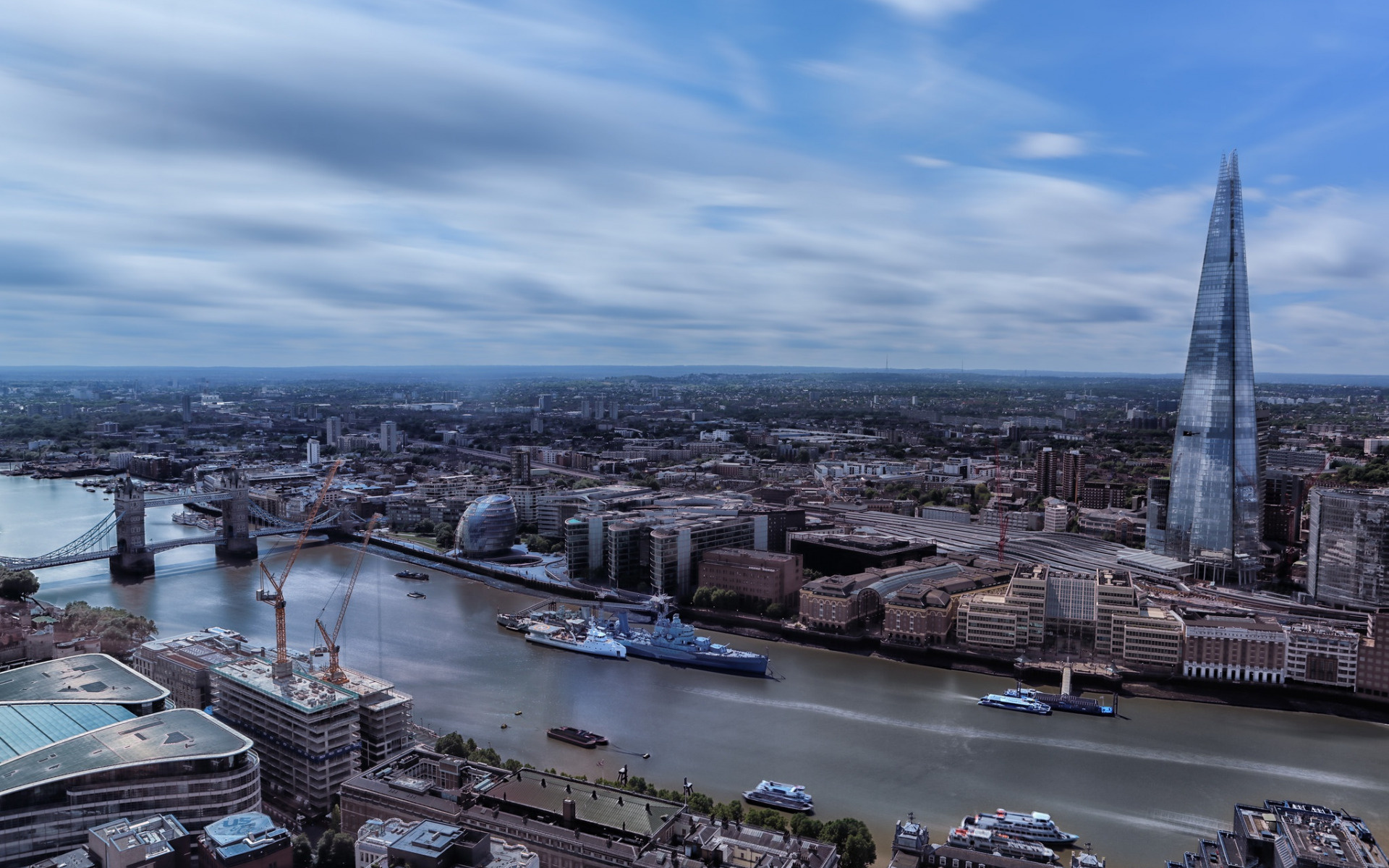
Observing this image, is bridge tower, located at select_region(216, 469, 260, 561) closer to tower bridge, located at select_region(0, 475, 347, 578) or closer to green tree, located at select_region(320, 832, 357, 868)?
tower bridge, located at select_region(0, 475, 347, 578)

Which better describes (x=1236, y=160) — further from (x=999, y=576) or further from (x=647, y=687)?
(x=647, y=687)

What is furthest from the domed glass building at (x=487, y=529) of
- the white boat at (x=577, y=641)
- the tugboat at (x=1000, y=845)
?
the tugboat at (x=1000, y=845)

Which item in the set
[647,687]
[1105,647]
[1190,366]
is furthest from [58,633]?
[1190,366]

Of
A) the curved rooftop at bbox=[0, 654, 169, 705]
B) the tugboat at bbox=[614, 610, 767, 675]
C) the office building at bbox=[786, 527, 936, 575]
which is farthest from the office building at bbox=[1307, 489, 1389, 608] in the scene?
the curved rooftop at bbox=[0, 654, 169, 705]

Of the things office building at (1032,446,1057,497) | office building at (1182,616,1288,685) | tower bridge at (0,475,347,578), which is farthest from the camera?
office building at (1032,446,1057,497)

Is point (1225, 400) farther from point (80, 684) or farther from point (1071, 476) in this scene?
point (80, 684)

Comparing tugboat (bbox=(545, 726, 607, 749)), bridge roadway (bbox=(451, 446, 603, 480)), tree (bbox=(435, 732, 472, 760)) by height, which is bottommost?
tugboat (bbox=(545, 726, 607, 749))

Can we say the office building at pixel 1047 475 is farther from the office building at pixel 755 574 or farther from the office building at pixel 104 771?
the office building at pixel 104 771
